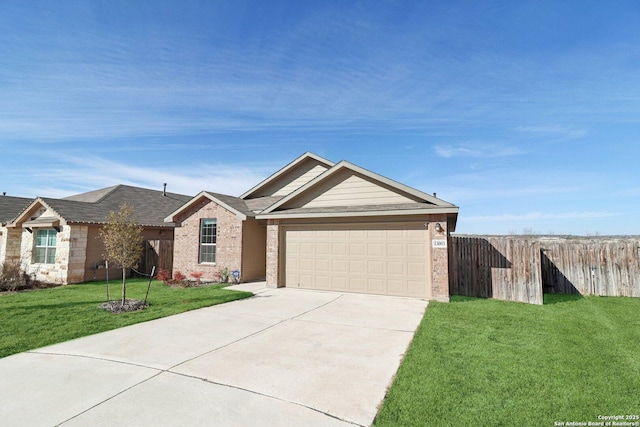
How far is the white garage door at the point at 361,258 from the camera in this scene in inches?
408

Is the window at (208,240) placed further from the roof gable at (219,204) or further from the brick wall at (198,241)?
the roof gable at (219,204)

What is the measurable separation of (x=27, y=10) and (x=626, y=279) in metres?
19.4

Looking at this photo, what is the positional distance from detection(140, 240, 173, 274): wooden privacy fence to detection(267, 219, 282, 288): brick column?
291 inches

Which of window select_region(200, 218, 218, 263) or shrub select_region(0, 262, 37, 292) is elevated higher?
window select_region(200, 218, 218, 263)

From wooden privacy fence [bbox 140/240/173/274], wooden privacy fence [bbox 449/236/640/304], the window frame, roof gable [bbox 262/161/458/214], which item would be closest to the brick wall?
the window frame

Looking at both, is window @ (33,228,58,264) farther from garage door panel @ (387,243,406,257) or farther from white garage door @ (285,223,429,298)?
garage door panel @ (387,243,406,257)

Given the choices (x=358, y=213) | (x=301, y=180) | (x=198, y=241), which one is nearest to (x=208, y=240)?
(x=198, y=241)

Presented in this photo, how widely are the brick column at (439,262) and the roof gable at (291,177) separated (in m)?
7.88

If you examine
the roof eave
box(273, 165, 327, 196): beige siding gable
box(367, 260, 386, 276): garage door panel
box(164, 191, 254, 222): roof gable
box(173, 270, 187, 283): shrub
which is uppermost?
box(273, 165, 327, 196): beige siding gable

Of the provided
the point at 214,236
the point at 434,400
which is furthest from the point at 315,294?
the point at 434,400

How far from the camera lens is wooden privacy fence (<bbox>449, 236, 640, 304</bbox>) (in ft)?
32.3

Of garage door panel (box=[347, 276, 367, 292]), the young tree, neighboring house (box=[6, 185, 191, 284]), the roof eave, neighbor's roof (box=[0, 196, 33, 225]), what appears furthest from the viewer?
neighbor's roof (box=[0, 196, 33, 225])

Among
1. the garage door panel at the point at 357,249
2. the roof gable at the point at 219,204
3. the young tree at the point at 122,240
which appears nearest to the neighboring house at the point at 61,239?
the roof gable at the point at 219,204

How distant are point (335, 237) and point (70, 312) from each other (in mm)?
8243
